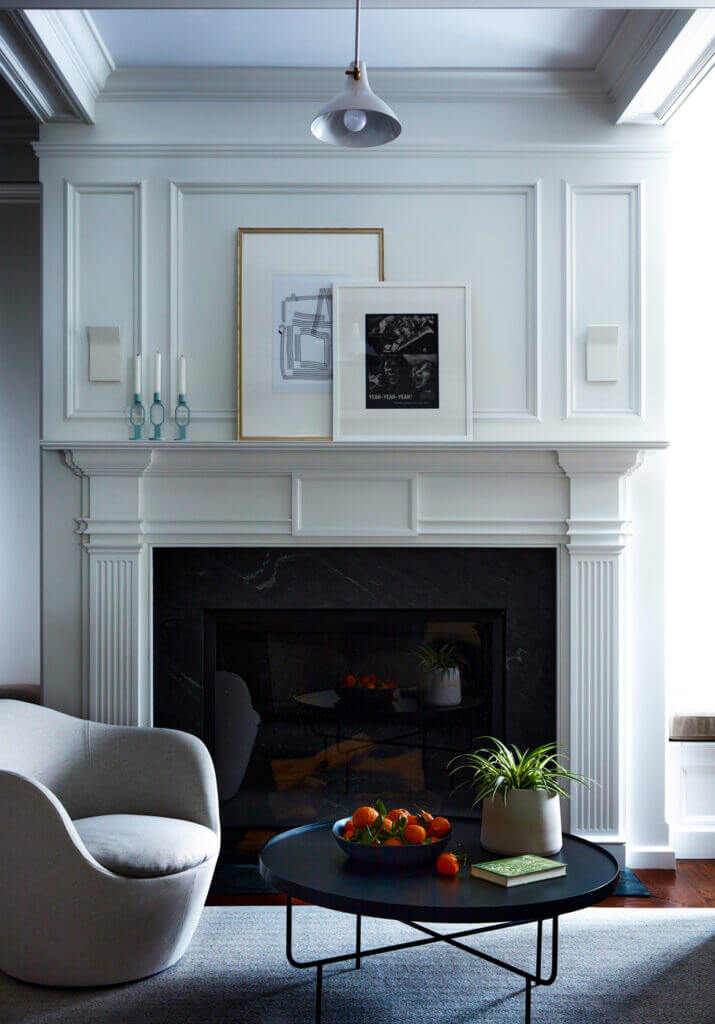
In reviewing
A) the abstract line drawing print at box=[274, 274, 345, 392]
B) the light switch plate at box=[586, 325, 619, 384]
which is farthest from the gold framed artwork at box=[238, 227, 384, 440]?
the light switch plate at box=[586, 325, 619, 384]

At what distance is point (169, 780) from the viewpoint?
2.98m

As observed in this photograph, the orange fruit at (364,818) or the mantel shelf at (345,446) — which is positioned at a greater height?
the mantel shelf at (345,446)

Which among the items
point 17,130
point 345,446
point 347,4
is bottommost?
point 345,446

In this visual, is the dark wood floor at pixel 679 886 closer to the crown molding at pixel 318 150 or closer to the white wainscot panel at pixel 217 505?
the white wainscot panel at pixel 217 505

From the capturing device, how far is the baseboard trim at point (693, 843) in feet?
12.0

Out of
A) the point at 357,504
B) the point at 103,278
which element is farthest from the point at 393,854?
the point at 103,278

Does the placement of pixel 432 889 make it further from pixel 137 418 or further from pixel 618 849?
pixel 137 418

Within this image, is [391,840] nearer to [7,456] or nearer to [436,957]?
[436,957]

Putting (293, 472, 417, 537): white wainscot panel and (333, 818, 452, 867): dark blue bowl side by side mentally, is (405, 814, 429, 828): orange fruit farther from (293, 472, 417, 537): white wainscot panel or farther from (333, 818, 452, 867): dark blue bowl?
(293, 472, 417, 537): white wainscot panel

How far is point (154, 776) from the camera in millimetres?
2996

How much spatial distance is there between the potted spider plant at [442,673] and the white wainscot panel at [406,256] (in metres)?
0.93

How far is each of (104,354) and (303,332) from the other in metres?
0.74

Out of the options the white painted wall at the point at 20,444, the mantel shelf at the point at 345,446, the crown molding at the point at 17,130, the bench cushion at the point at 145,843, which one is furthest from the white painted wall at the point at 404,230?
the bench cushion at the point at 145,843

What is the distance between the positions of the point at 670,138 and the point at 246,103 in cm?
162
